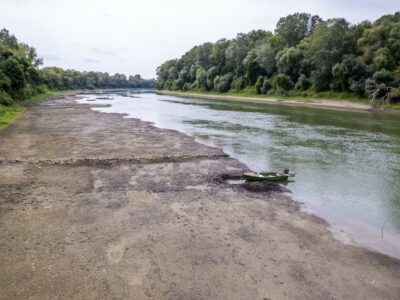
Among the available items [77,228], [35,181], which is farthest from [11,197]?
[77,228]

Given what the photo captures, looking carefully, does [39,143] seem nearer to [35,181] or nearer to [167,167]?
[35,181]

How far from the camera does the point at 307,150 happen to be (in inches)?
861

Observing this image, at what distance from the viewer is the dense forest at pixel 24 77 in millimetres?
46938

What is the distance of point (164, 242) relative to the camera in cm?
852

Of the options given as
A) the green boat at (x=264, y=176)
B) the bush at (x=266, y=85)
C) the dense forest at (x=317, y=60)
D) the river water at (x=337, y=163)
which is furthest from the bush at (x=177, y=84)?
the green boat at (x=264, y=176)

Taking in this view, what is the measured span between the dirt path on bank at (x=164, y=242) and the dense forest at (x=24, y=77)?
37.1 m

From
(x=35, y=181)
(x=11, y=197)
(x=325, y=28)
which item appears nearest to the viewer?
(x=11, y=197)

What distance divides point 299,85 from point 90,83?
456 ft

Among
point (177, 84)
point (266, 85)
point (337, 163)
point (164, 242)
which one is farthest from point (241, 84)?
point (164, 242)

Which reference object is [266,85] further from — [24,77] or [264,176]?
[264,176]

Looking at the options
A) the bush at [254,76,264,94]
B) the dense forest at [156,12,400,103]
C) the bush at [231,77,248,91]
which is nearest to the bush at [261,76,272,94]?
the dense forest at [156,12,400,103]

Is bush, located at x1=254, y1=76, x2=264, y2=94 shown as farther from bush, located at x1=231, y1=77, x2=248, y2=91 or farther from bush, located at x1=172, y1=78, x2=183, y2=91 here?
bush, located at x1=172, y1=78, x2=183, y2=91

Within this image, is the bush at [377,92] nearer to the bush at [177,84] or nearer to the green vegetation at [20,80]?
the green vegetation at [20,80]

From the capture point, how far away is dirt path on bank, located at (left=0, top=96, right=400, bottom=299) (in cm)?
665
